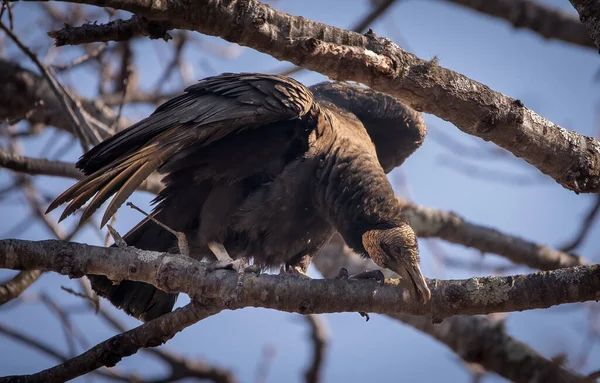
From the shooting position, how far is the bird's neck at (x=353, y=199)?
4.07 m

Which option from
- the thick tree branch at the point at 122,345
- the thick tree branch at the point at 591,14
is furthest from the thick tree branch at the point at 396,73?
the thick tree branch at the point at 122,345

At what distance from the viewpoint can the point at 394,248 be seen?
3836 mm

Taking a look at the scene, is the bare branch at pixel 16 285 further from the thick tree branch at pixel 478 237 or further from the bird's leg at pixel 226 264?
the thick tree branch at pixel 478 237

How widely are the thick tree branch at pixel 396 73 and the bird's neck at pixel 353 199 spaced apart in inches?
39.5

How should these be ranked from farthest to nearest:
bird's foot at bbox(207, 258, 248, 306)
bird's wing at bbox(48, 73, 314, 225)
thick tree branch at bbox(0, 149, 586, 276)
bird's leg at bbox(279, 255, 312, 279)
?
thick tree branch at bbox(0, 149, 586, 276), bird's leg at bbox(279, 255, 312, 279), bird's wing at bbox(48, 73, 314, 225), bird's foot at bbox(207, 258, 248, 306)

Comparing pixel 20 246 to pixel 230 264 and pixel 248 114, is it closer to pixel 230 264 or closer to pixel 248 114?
pixel 230 264

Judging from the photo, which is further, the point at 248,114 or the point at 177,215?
the point at 177,215

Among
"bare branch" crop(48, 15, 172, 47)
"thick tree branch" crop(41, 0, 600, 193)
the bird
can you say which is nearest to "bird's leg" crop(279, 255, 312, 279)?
the bird

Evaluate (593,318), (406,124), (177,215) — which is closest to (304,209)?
(177,215)

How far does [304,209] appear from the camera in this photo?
424cm

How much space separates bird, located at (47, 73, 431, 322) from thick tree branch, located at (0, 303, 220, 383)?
0.76 meters

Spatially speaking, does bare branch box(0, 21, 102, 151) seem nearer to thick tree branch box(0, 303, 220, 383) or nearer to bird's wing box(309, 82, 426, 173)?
thick tree branch box(0, 303, 220, 383)

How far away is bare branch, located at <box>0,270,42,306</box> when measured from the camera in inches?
150

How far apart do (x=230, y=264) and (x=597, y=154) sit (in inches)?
73.1
